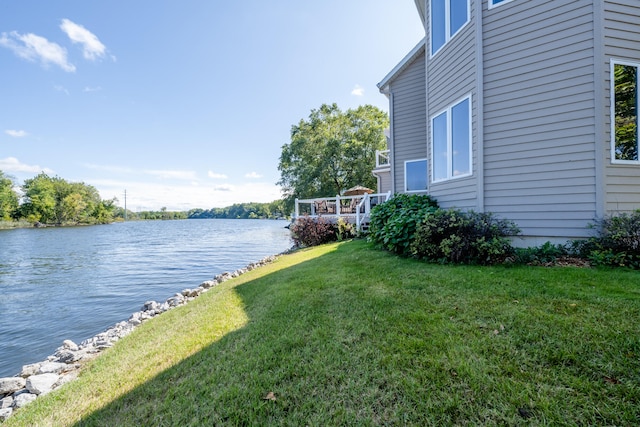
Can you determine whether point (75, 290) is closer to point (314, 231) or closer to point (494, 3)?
point (314, 231)

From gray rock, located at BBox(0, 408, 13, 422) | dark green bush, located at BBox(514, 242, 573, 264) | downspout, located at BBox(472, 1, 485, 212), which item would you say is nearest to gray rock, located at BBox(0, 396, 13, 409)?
gray rock, located at BBox(0, 408, 13, 422)

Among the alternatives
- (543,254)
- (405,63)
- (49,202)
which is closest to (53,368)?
(543,254)

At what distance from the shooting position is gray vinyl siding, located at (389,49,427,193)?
30.3ft

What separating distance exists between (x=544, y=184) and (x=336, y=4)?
10.8 m

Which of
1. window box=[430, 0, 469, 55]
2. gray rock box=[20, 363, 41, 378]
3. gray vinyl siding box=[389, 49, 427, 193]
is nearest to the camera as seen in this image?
gray rock box=[20, 363, 41, 378]

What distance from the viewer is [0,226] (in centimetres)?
4000

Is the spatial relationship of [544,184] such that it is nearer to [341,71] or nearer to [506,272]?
[506,272]

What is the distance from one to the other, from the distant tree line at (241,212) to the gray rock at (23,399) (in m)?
79.8

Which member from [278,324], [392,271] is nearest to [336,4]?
[392,271]

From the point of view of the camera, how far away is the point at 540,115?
499 centimetres

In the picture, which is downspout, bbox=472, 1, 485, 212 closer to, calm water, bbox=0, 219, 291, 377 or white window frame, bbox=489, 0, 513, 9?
white window frame, bbox=489, 0, 513, 9

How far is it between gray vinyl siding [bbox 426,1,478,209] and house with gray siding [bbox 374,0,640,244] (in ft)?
0.10

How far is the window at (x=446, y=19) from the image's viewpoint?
20.1 feet

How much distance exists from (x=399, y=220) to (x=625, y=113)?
13.9 feet
